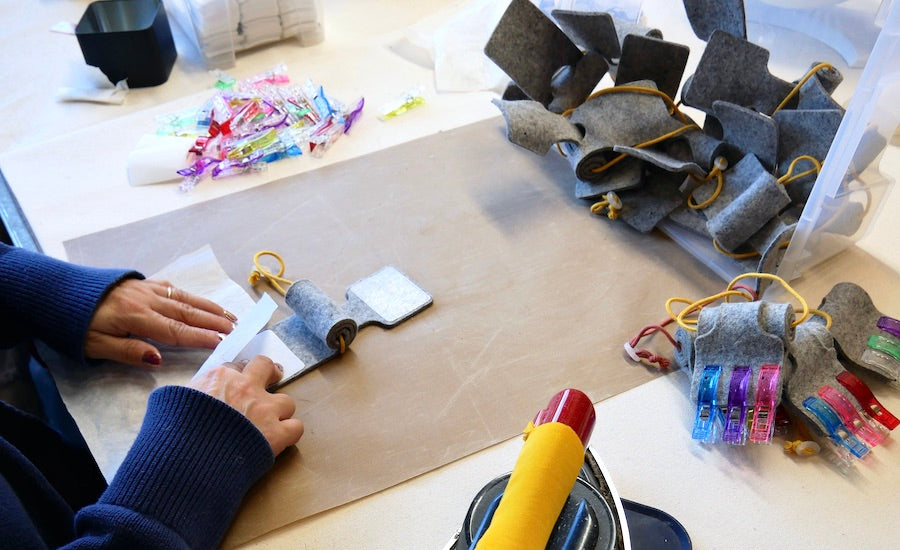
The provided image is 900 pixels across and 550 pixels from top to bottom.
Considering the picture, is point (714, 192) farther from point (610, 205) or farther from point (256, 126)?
point (256, 126)

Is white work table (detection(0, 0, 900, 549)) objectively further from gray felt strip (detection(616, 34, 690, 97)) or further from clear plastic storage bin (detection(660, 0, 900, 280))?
gray felt strip (detection(616, 34, 690, 97))

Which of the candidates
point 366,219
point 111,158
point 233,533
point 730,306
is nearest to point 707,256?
point 730,306

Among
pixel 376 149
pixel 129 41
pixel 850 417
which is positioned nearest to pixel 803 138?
pixel 850 417

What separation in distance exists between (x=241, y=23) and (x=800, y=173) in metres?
0.96

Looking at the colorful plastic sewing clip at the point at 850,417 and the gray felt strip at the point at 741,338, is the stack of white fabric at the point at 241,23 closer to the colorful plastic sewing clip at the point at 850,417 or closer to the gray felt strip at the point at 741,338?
the gray felt strip at the point at 741,338

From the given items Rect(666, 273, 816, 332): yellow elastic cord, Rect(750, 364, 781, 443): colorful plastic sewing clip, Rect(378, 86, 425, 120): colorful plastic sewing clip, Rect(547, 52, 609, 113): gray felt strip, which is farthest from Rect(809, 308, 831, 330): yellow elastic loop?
Rect(378, 86, 425, 120): colorful plastic sewing clip

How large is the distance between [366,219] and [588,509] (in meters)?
0.61

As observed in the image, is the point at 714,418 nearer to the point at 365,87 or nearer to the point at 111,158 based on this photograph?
the point at 365,87

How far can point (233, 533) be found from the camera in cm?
70

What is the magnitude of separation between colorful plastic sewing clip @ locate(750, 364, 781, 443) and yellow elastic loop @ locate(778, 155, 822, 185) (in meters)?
0.30

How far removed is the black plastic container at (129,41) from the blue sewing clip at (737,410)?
1056 millimetres

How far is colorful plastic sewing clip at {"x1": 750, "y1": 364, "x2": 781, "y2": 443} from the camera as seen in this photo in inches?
29.3

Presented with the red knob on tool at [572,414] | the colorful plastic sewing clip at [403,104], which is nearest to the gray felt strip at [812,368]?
the red knob on tool at [572,414]

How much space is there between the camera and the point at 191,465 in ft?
2.19
